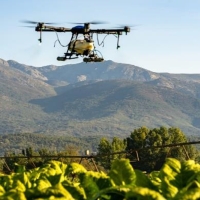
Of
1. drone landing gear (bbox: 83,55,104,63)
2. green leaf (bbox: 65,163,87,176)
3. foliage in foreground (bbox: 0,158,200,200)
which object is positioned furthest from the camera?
Answer: drone landing gear (bbox: 83,55,104,63)

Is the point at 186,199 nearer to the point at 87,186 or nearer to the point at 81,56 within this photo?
the point at 87,186

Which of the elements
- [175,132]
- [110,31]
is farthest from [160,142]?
[110,31]

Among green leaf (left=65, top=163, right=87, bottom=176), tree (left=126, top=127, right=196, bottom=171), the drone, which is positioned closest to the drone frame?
the drone

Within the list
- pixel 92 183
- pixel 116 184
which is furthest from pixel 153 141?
pixel 92 183

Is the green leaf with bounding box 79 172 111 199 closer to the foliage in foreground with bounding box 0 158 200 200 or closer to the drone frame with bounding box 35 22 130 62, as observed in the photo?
the foliage in foreground with bounding box 0 158 200 200

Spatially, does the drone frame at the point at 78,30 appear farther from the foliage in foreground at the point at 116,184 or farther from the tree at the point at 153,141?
the tree at the point at 153,141

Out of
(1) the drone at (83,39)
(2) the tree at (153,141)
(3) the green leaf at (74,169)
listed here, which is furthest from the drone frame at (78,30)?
(2) the tree at (153,141)

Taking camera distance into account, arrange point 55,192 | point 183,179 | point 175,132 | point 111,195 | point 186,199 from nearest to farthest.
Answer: point 186,199 → point 55,192 → point 111,195 → point 183,179 → point 175,132

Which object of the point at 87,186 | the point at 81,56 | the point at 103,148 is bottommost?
the point at 103,148
